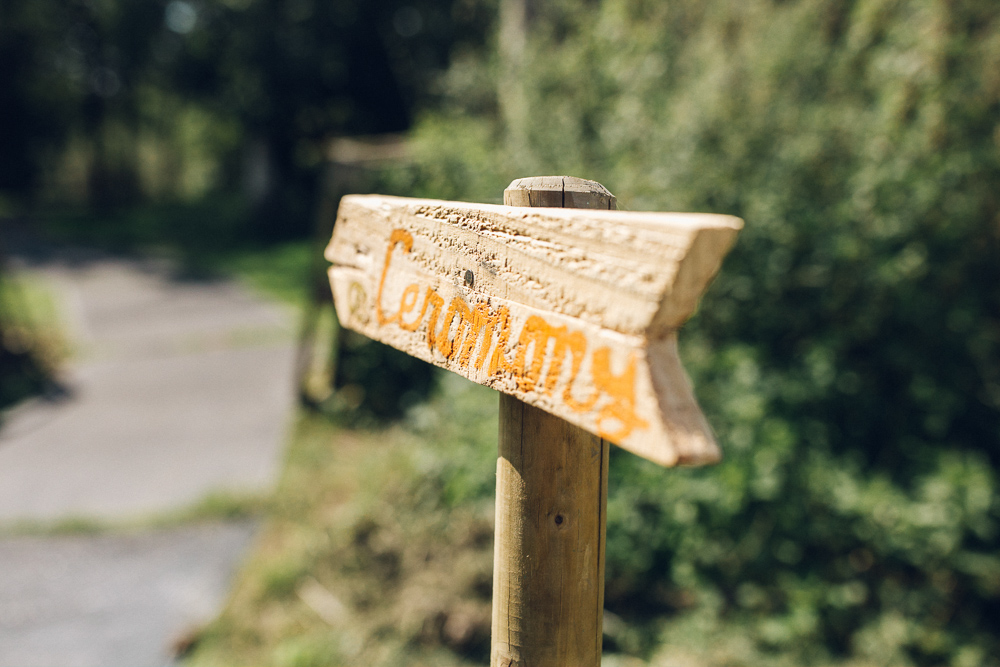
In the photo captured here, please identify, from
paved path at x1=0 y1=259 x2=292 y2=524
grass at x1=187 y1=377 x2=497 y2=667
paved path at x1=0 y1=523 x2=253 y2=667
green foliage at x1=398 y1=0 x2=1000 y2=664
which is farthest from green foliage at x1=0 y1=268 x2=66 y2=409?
green foliage at x1=398 y1=0 x2=1000 y2=664

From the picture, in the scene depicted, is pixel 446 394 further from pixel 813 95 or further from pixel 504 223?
pixel 504 223

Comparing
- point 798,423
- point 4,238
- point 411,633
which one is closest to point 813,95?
point 798,423

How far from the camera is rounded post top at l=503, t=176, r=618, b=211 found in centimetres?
106

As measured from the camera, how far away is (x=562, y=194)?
106cm

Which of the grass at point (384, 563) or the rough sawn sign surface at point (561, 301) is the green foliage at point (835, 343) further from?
the rough sawn sign surface at point (561, 301)

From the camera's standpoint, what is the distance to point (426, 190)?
5.37 meters

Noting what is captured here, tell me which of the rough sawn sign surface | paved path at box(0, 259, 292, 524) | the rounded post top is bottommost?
paved path at box(0, 259, 292, 524)

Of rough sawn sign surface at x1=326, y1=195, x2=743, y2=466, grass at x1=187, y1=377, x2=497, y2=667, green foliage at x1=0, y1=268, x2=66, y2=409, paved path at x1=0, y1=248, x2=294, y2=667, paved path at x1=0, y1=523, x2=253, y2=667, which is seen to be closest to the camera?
rough sawn sign surface at x1=326, y1=195, x2=743, y2=466

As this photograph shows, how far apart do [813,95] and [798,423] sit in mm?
1864

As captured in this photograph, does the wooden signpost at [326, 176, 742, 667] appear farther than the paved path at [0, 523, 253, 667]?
No

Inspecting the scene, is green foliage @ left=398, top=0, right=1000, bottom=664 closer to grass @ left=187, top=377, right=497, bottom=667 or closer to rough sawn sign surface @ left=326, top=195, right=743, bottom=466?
grass @ left=187, top=377, right=497, bottom=667

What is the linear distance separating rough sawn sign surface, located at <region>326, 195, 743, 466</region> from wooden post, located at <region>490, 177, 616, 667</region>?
0.16 meters

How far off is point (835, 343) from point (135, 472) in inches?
193

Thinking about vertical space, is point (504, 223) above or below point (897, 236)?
above
